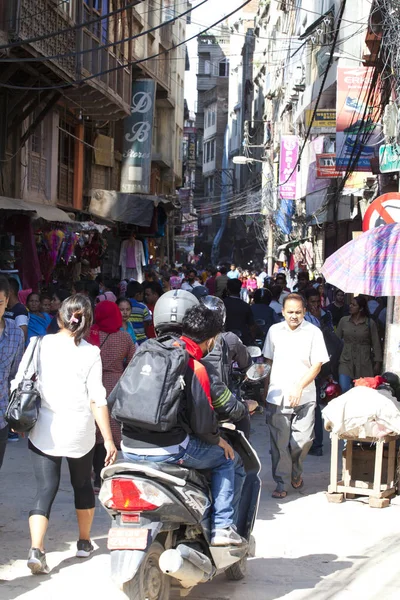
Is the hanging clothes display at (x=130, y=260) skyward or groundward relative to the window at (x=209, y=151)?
groundward

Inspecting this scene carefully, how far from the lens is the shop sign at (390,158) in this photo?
13.8 metres

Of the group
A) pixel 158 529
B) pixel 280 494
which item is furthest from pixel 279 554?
pixel 158 529

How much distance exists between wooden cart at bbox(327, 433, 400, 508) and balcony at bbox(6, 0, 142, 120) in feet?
21.3

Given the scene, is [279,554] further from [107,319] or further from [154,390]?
[107,319]

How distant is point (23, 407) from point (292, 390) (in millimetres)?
3174

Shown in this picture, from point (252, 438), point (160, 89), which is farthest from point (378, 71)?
point (160, 89)

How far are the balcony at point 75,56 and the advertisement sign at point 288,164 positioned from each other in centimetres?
1069

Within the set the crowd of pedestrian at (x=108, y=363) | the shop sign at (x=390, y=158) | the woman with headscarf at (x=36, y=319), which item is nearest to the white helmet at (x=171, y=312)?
the crowd of pedestrian at (x=108, y=363)

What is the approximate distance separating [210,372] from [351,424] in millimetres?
2957

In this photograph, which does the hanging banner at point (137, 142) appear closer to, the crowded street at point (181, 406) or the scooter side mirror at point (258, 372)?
the crowded street at point (181, 406)

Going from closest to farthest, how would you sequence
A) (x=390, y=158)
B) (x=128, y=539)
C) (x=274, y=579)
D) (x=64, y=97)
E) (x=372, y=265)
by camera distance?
(x=128, y=539)
(x=274, y=579)
(x=372, y=265)
(x=390, y=158)
(x=64, y=97)

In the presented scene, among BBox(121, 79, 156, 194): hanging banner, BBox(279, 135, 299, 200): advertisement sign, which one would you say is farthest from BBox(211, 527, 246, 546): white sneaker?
BBox(279, 135, 299, 200): advertisement sign

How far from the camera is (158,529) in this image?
4.31m

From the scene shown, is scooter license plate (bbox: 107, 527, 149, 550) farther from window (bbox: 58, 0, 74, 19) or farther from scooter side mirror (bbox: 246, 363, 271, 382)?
window (bbox: 58, 0, 74, 19)
